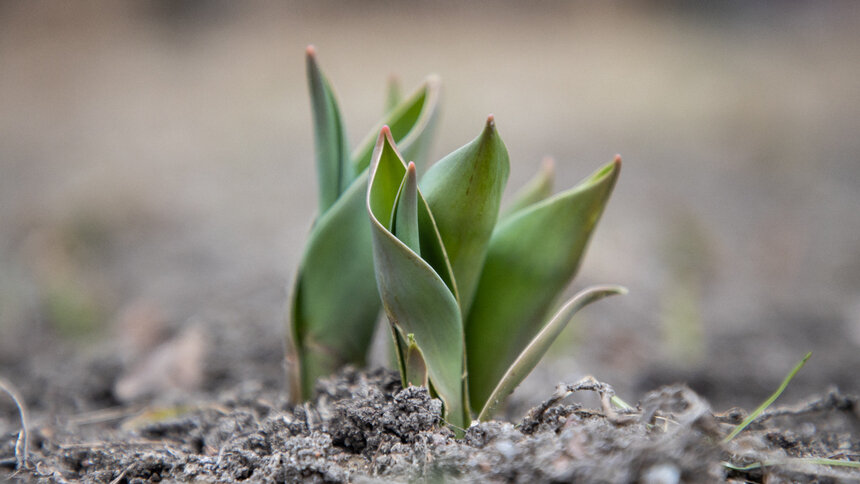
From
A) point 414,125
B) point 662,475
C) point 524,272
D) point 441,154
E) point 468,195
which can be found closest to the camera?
point 662,475

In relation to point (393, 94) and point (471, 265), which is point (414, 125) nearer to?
point (393, 94)

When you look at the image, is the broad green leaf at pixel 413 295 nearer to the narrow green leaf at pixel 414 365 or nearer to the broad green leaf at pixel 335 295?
the narrow green leaf at pixel 414 365

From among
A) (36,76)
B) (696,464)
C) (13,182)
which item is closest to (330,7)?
(36,76)

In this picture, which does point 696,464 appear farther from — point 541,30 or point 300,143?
point 541,30

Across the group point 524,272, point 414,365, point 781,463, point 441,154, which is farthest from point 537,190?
point 441,154

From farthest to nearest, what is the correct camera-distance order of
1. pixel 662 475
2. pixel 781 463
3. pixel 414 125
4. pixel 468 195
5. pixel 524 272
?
pixel 414 125 < pixel 524 272 < pixel 468 195 < pixel 781 463 < pixel 662 475

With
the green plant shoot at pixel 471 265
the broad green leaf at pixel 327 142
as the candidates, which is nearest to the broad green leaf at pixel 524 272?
the green plant shoot at pixel 471 265

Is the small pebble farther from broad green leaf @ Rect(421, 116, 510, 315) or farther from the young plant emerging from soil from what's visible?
broad green leaf @ Rect(421, 116, 510, 315)
